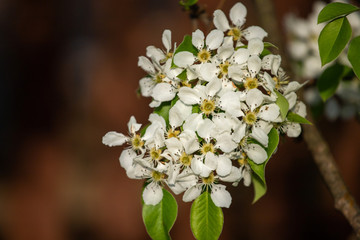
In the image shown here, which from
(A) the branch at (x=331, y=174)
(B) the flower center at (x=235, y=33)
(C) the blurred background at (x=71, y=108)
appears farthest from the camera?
(C) the blurred background at (x=71, y=108)

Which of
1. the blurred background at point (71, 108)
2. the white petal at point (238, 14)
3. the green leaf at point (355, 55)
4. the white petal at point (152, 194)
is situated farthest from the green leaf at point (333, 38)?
the blurred background at point (71, 108)

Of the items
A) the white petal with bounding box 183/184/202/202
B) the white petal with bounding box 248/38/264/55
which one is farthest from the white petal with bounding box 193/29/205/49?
the white petal with bounding box 183/184/202/202

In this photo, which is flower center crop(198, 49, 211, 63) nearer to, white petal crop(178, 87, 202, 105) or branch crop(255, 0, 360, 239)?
white petal crop(178, 87, 202, 105)

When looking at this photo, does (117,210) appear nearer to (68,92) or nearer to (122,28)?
(68,92)

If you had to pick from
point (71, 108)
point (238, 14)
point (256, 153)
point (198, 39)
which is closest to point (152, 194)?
point (256, 153)

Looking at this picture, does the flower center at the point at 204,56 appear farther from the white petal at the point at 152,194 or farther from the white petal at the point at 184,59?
the white petal at the point at 152,194

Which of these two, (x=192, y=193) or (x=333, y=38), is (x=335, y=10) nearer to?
(x=333, y=38)
